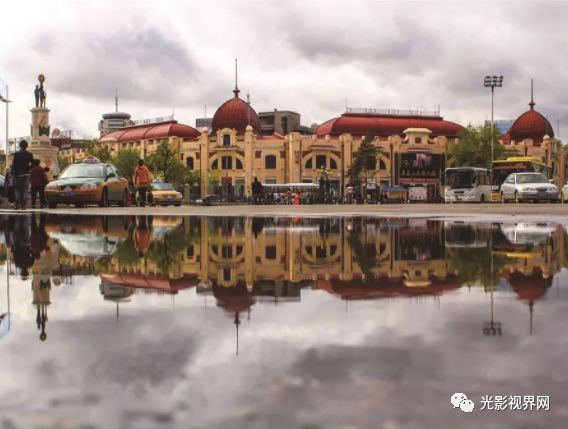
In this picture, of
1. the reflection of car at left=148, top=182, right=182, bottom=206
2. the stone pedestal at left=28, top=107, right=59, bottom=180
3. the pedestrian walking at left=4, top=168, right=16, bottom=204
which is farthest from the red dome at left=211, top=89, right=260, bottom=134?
the pedestrian walking at left=4, top=168, right=16, bottom=204

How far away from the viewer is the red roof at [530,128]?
315 ft

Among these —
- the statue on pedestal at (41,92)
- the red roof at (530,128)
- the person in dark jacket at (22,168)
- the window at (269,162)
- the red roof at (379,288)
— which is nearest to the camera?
the red roof at (379,288)

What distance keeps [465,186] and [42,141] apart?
27861 mm

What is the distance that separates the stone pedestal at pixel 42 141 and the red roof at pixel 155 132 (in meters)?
37.5

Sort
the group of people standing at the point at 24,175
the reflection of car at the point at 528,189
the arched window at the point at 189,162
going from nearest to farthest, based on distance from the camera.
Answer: the group of people standing at the point at 24,175 → the reflection of car at the point at 528,189 → the arched window at the point at 189,162

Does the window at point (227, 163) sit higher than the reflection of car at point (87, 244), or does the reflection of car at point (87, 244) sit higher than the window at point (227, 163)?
the window at point (227, 163)

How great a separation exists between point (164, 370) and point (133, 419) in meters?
0.44

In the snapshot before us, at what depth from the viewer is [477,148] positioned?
79.1 meters

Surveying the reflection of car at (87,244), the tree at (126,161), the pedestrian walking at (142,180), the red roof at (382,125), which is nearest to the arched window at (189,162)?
the tree at (126,161)

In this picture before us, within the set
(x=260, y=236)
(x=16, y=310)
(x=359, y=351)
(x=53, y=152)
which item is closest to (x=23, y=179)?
(x=260, y=236)

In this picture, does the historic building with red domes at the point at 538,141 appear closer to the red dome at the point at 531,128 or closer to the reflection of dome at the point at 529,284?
the red dome at the point at 531,128

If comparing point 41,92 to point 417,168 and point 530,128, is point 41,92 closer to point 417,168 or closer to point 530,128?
point 417,168

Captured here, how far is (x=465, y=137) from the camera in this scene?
81.1 meters

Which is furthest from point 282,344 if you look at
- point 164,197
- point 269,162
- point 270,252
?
point 269,162
